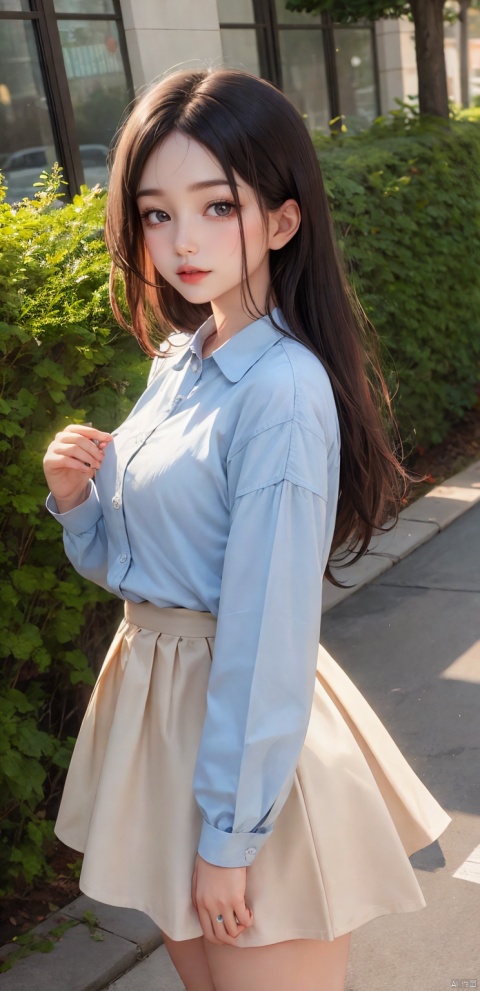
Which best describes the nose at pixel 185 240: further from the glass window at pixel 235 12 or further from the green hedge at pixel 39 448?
the glass window at pixel 235 12

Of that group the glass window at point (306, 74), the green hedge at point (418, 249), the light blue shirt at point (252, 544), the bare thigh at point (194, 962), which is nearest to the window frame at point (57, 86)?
the green hedge at point (418, 249)

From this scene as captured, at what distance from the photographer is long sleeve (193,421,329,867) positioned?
143 cm

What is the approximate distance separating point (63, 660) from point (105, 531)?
1222mm

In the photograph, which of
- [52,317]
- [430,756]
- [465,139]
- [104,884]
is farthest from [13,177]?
[104,884]

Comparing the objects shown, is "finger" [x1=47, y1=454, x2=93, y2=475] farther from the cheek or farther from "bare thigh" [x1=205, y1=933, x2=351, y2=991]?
"bare thigh" [x1=205, y1=933, x2=351, y2=991]

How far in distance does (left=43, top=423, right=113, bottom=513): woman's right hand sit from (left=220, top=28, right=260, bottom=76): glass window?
8031 mm

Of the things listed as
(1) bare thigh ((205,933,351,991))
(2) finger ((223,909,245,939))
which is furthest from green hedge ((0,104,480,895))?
(2) finger ((223,909,245,939))

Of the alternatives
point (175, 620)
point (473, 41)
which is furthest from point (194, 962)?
point (473, 41)

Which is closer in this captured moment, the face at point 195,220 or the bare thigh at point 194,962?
the face at point 195,220

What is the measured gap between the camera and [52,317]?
9.12ft

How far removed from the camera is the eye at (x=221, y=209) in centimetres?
157

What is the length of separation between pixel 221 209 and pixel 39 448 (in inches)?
54.1

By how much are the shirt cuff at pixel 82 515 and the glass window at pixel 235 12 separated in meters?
8.28

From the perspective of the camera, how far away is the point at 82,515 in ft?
6.29
